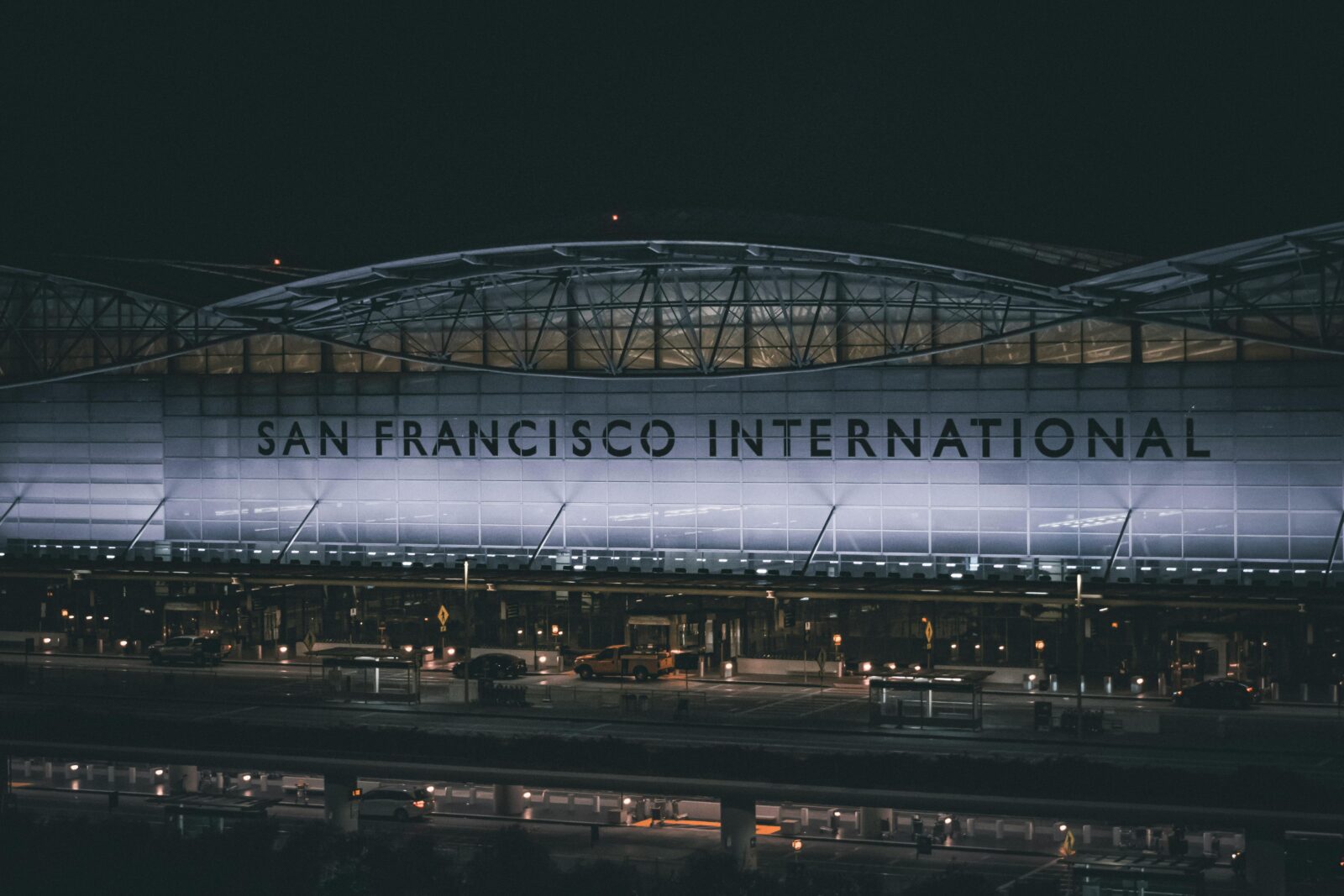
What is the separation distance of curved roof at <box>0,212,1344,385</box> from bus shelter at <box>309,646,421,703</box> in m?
13.5

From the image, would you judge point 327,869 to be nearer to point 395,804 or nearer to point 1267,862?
point 395,804

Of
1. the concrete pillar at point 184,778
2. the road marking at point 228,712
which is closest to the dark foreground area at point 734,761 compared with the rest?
the road marking at point 228,712

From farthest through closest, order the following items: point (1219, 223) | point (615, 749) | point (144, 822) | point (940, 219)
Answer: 1. point (940, 219)
2. point (1219, 223)
3. point (144, 822)
4. point (615, 749)

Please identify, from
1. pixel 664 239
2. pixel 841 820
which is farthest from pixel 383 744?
pixel 664 239

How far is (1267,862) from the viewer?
1660 inches

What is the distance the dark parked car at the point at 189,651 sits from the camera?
7156 centimetres

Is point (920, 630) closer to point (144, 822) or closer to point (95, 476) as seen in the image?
point (144, 822)

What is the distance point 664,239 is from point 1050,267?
1323 centimetres

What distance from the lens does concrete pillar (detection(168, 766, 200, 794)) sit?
55.8 metres

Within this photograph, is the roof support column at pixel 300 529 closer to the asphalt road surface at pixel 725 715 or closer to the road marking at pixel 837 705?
the asphalt road surface at pixel 725 715

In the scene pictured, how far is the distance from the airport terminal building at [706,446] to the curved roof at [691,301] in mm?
185

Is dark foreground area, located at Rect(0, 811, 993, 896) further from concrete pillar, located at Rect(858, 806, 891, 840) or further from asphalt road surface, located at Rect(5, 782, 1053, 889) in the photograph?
concrete pillar, located at Rect(858, 806, 891, 840)

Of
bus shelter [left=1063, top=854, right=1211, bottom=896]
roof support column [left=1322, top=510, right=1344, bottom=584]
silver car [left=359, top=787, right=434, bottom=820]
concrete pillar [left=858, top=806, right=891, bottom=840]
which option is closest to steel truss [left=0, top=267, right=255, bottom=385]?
silver car [left=359, top=787, right=434, bottom=820]

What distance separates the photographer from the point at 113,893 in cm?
4734
